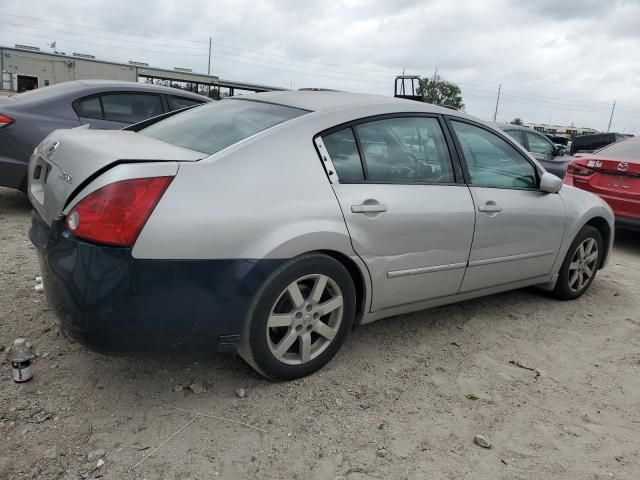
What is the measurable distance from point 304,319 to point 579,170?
552cm

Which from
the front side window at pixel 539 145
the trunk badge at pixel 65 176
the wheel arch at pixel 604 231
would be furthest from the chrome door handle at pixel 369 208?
the front side window at pixel 539 145

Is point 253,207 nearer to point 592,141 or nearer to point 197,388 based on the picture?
point 197,388

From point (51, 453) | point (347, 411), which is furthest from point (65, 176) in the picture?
point (347, 411)

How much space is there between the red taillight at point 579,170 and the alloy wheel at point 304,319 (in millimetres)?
5235

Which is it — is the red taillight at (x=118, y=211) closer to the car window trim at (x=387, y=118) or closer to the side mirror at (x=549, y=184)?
the car window trim at (x=387, y=118)

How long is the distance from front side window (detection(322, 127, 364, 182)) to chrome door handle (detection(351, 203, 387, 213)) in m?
0.15

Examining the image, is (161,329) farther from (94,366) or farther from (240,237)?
(94,366)

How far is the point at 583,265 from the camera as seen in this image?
4.50m

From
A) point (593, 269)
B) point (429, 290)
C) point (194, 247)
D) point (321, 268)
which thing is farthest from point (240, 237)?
point (593, 269)

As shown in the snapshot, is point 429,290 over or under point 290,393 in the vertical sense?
over

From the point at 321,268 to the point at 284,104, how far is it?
3.42 ft

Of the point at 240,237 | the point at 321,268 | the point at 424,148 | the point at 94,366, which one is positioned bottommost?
the point at 94,366

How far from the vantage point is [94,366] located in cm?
277

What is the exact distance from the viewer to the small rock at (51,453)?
6.97ft
